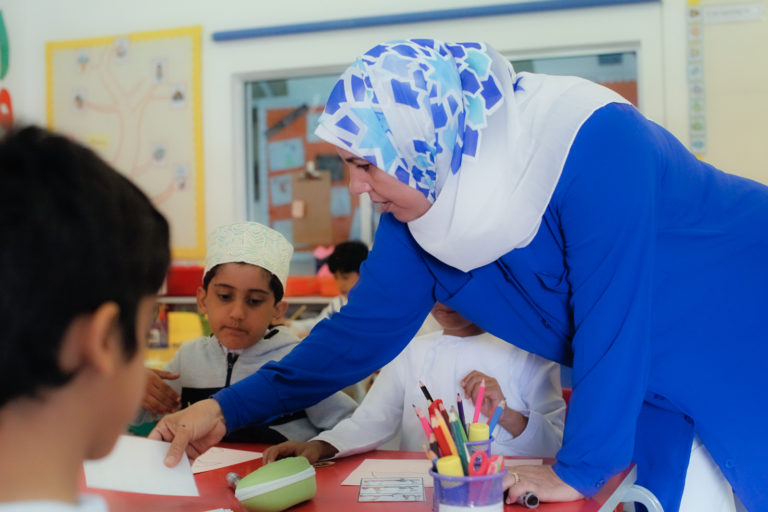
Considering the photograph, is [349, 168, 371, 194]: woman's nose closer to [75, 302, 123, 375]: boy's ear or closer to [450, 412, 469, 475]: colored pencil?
[450, 412, 469, 475]: colored pencil

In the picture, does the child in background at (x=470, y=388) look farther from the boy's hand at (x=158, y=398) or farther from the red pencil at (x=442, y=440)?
the red pencil at (x=442, y=440)

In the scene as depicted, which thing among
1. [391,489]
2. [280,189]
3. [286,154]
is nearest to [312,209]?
[280,189]

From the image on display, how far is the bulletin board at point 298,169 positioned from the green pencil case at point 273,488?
2.95 metres

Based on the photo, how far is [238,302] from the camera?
1.89 metres

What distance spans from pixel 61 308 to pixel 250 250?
1415 mm

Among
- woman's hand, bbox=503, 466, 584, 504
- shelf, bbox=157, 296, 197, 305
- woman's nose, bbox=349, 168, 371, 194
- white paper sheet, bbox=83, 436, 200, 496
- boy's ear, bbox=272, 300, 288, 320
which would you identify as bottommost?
woman's hand, bbox=503, 466, 584, 504

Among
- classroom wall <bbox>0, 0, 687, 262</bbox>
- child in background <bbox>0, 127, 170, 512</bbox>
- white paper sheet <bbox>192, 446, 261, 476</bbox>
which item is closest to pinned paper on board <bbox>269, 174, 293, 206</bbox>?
classroom wall <bbox>0, 0, 687, 262</bbox>

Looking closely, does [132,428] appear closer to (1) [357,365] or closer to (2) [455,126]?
(1) [357,365]

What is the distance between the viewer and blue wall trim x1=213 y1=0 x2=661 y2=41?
345 cm

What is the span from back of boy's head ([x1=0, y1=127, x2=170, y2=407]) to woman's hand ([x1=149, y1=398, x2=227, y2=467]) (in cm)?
54

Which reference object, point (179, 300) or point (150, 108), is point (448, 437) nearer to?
point (179, 300)

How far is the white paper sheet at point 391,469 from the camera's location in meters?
1.13

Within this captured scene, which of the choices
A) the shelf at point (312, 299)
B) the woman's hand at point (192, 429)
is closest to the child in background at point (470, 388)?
the woman's hand at point (192, 429)

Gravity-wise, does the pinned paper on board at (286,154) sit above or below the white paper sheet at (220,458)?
above
